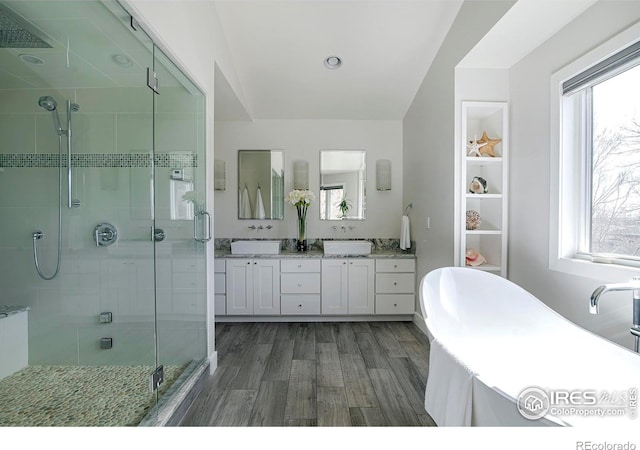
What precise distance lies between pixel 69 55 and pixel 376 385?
2.76 metres

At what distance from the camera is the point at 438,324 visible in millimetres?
1679

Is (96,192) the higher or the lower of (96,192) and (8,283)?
the higher

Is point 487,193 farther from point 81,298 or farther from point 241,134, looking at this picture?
point 81,298

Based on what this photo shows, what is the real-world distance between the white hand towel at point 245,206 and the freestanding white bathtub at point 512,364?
8.36ft

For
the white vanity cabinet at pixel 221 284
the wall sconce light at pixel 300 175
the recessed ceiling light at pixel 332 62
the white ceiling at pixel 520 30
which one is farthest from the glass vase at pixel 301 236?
the white ceiling at pixel 520 30

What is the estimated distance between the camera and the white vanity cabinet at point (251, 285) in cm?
332

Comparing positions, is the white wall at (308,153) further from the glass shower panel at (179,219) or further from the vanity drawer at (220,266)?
the glass shower panel at (179,219)

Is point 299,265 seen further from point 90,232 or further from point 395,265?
point 90,232

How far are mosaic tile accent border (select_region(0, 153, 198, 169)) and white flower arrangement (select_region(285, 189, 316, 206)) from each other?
1.58 m

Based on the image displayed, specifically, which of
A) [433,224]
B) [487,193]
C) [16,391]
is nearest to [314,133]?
[433,224]

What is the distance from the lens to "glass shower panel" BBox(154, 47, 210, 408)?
1.84 meters

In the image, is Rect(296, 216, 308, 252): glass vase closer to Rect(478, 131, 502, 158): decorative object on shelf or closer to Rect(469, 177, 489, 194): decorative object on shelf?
Rect(469, 177, 489, 194): decorative object on shelf

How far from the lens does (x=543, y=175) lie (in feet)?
6.84

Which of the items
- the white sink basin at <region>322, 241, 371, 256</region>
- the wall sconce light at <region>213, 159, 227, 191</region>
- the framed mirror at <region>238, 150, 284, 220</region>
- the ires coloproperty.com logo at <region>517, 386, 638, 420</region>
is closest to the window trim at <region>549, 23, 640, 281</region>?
the ires coloproperty.com logo at <region>517, 386, 638, 420</region>
